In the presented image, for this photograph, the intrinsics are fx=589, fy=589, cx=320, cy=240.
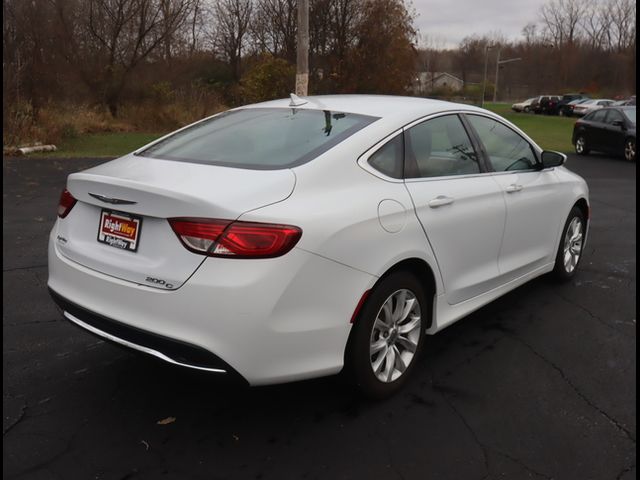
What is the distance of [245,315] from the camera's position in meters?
2.42

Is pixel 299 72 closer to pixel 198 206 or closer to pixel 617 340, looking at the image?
pixel 617 340

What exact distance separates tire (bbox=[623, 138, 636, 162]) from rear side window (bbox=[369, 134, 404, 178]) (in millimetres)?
14920

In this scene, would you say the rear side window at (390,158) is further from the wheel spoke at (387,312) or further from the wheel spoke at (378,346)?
the wheel spoke at (378,346)

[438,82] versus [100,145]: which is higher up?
[438,82]

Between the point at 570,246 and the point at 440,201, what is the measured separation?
2.38m

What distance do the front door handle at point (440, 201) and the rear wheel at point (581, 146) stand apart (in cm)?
1617

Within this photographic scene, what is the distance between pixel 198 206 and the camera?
247cm

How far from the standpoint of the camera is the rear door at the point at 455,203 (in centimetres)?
327

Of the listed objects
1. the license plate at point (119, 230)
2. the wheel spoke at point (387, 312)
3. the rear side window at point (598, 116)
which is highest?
the rear side window at point (598, 116)

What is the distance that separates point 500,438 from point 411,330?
2.32 feet

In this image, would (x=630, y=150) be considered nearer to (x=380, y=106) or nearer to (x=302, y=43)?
(x=302, y=43)

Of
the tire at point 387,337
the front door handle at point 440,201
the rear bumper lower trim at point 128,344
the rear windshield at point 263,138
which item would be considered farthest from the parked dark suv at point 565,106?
the rear bumper lower trim at point 128,344

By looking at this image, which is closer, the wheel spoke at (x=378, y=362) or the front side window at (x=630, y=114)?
the wheel spoke at (x=378, y=362)

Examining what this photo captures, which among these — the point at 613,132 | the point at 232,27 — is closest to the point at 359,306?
the point at 613,132
